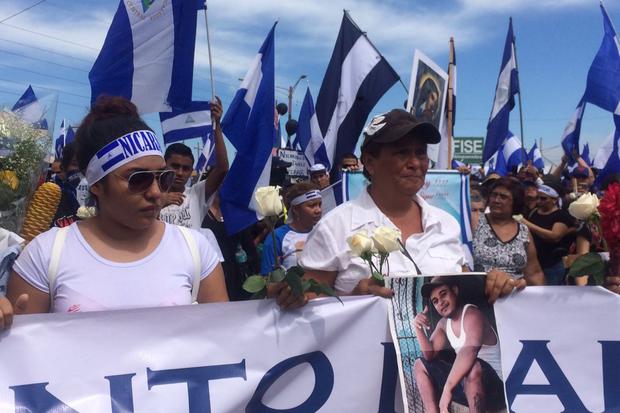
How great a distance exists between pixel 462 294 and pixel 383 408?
20.3 inches

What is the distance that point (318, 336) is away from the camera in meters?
2.65

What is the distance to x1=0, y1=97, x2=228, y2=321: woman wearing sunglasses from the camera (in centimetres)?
224

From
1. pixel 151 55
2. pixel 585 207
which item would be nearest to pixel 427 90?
pixel 151 55

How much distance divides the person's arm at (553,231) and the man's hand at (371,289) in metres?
4.22

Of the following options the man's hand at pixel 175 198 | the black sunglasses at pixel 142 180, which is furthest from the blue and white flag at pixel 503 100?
the black sunglasses at pixel 142 180

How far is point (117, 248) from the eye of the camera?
2.35m

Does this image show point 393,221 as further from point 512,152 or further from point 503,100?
point 512,152

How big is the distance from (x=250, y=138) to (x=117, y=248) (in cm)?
346

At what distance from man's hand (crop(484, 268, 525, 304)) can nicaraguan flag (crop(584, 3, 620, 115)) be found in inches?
222

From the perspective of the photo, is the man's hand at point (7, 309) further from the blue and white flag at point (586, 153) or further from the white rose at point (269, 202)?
the blue and white flag at point (586, 153)

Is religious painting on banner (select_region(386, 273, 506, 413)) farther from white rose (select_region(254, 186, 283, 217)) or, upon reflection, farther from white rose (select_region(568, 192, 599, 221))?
white rose (select_region(568, 192, 599, 221))

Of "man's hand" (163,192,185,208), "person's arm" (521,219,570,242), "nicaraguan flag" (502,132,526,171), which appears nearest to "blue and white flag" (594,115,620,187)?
"person's arm" (521,219,570,242)

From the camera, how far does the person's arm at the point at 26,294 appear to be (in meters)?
2.23

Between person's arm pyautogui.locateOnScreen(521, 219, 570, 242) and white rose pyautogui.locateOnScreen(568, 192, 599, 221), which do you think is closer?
white rose pyautogui.locateOnScreen(568, 192, 599, 221)
